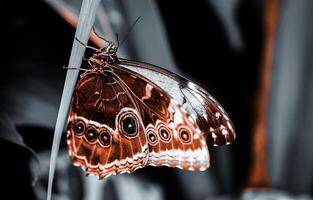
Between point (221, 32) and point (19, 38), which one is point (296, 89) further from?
point (19, 38)

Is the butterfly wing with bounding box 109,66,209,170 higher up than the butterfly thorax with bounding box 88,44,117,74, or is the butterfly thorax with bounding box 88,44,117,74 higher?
the butterfly thorax with bounding box 88,44,117,74

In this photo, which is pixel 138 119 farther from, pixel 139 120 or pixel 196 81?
pixel 196 81

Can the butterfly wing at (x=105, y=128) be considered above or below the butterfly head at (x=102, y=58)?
below

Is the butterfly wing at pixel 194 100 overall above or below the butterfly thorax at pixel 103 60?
below

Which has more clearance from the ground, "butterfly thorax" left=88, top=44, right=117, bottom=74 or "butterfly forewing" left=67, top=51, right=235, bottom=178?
"butterfly thorax" left=88, top=44, right=117, bottom=74
